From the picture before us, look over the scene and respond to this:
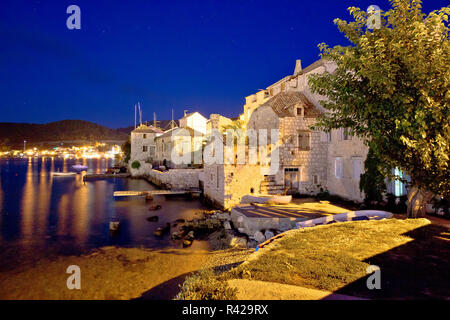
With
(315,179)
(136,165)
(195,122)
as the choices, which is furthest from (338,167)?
(136,165)

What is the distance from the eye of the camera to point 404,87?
8.65 meters

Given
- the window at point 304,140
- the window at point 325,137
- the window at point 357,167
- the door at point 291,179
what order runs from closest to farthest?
the window at point 357,167 → the window at point 325,137 → the door at point 291,179 → the window at point 304,140

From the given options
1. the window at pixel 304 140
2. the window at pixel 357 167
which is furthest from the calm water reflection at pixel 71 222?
the window at pixel 357 167

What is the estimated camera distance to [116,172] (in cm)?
5241

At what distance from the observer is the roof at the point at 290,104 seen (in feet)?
68.2

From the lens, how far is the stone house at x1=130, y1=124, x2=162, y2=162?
155 ft

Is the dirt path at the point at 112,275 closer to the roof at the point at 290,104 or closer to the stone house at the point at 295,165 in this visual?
the stone house at the point at 295,165

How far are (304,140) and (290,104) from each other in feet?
10.1

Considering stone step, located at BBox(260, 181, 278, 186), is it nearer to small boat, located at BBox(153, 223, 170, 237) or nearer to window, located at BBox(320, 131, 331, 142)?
window, located at BBox(320, 131, 331, 142)

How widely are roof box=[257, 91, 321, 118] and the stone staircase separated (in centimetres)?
495

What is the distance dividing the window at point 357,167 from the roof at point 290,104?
5.36 m

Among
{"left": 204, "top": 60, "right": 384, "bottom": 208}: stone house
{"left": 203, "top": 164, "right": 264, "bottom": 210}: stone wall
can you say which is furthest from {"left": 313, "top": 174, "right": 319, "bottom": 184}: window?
{"left": 203, "top": 164, "right": 264, "bottom": 210}: stone wall

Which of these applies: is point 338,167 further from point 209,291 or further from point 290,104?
point 209,291
